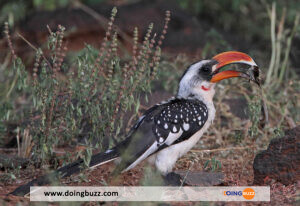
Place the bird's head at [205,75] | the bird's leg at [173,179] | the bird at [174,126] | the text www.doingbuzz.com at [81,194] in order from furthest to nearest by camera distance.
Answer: the bird's head at [205,75] → the bird's leg at [173,179] → the bird at [174,126] → the text www.doingbuzz.com at [81,194]

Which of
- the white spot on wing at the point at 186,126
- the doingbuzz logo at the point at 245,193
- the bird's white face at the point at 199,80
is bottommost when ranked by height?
the doingbuzz logo at the point at 245,193

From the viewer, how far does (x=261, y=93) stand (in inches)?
209

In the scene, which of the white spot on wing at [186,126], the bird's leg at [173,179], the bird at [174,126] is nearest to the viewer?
the bird at [174,126]

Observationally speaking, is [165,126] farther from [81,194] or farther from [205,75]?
[81,194]

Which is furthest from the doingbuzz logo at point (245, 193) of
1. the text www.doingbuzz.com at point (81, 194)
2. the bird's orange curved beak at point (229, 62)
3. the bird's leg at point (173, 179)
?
the bird's orange curved beak at point (229, 62)

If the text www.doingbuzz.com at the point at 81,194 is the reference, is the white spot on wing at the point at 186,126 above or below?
above

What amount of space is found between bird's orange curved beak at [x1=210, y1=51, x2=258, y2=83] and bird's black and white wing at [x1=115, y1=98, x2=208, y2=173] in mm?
302

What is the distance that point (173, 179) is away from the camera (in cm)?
409

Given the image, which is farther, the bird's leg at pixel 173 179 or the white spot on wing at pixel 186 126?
the white spot on wing at pixel 186 126

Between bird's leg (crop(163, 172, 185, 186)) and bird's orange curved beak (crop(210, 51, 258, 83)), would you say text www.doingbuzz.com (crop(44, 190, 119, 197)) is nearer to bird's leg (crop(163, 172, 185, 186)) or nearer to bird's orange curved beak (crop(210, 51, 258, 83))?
bird's leg (crop(163, 172, 185, 186))

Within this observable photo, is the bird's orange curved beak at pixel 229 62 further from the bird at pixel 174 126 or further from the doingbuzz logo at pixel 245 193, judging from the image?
the doingbuzz logo at pixel 245 193

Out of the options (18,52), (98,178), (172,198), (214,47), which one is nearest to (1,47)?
(18,52)

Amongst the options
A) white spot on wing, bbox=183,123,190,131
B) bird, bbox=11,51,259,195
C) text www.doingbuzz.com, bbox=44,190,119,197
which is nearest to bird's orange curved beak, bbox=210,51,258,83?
bird, bbox=11,51,259,195

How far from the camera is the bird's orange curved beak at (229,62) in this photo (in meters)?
4.23
